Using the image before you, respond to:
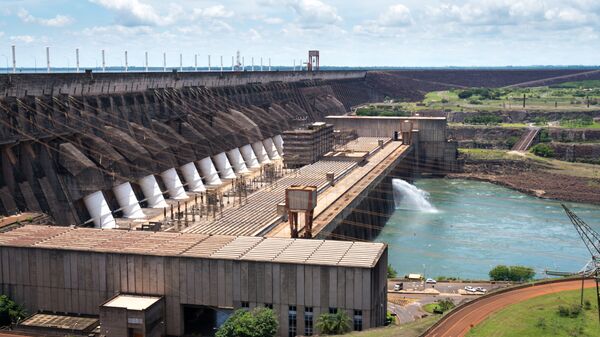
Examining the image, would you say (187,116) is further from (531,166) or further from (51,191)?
(531,166)

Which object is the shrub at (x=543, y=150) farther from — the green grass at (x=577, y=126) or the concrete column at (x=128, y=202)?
the concrete column at (x=128, y=202)

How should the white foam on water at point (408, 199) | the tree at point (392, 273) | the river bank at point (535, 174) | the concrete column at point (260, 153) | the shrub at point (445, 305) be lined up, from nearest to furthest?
the shrub at point (445, 305) → the tree at point (392, 273) → the white foam on water at point (408, 199) → the concrete column at point (260, 153) → the river bank at point (535, 174)

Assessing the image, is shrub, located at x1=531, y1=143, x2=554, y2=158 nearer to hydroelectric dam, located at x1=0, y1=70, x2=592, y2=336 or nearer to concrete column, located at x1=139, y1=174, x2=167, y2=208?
hydroelectric dam, located at x1=0, y1=70, x2=592, y2=336

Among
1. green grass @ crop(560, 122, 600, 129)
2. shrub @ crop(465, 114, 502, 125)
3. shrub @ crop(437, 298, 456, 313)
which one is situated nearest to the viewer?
shrub @ crop(437, 298, 456, 313)

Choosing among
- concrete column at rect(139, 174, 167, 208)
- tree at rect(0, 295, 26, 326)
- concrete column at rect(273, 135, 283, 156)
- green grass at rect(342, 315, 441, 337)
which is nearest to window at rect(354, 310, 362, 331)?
green grass at rect(342, 315, 441, 337)

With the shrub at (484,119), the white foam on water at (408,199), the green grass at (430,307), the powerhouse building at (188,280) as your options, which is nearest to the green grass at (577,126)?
the shrub at (484,119)

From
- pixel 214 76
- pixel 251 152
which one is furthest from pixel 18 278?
pixel 214 76
